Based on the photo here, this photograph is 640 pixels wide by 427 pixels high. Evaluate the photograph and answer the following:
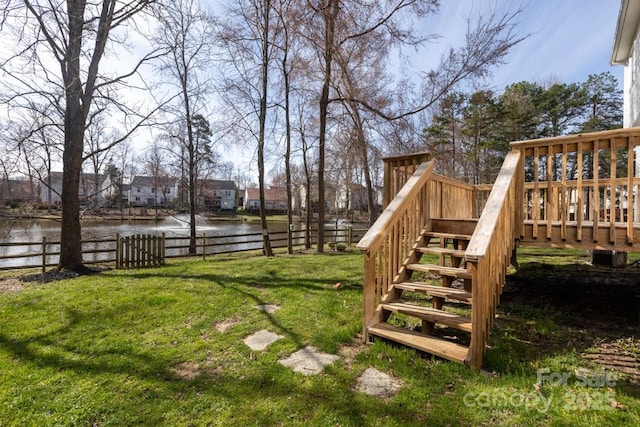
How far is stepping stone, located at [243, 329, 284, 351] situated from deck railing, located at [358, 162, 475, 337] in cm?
103

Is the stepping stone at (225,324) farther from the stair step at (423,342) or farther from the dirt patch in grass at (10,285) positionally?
the dirt patch in grass at (10,285)

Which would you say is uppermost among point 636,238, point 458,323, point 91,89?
point 91,89

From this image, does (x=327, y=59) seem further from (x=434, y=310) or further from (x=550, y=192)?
(x=434, y=310)

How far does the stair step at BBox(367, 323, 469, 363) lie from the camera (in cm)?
253

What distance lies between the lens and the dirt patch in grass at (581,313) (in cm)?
280

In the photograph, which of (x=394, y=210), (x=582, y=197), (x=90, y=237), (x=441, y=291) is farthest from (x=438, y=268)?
(x=90, y=237)

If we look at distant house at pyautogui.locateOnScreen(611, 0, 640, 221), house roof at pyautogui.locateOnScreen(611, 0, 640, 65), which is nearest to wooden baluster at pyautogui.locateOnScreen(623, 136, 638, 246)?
distant house at pyautogui.locateOnScreen(611, 0, 640, 221)

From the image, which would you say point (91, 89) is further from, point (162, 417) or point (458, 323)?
point (458, 323)

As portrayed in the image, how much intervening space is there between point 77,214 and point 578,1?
39.7ft

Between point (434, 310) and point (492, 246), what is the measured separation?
83 cm

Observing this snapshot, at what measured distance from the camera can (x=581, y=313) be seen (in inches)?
149

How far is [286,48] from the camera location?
9125 mm

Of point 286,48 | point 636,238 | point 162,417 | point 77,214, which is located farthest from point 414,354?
point 286,48

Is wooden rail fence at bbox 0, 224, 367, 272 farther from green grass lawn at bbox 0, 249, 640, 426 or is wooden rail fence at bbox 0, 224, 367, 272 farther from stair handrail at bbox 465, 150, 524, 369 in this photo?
stair handrail at bbox 465, 150, 524, 369
